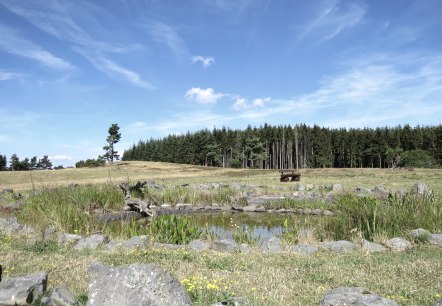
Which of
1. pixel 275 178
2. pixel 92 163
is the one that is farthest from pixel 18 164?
pixel 275 178

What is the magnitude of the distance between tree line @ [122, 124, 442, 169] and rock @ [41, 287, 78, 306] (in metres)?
66.4

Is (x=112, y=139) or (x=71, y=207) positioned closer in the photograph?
(x=71, y=207)

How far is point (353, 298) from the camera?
376 centimetres

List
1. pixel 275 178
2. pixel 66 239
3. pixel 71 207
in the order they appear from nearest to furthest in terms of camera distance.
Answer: pixel 66 239 < pixel 71 207 < pixel 275 178

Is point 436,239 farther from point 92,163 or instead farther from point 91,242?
point 92,163

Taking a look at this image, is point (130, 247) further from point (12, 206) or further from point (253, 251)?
point (12, 206)

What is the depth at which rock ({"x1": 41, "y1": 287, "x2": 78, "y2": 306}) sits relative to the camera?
3674 millimetres

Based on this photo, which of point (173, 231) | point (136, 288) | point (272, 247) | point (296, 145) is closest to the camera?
point (136, 288)

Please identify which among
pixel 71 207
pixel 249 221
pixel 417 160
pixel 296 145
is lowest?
pixel 249 221

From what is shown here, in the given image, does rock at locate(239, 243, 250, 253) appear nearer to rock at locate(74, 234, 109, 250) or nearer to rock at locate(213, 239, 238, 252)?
rock at locate(213, 239, 238, 252)

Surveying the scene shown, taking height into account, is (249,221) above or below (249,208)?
below

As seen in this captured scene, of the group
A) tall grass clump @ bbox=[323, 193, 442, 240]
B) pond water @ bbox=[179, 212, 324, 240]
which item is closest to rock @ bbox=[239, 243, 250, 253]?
tall grass clump @ bbox=[323, 193, 442, 240]

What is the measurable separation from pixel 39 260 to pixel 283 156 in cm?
7670

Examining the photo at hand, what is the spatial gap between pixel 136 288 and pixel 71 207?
8.11m
